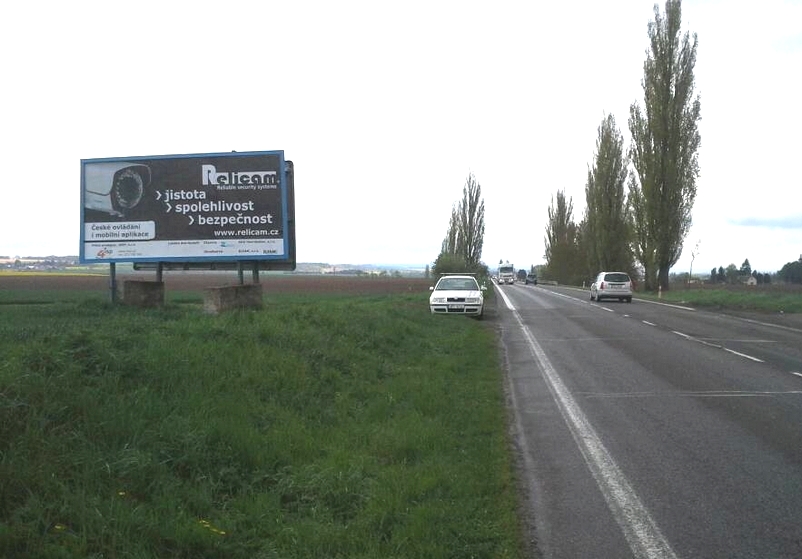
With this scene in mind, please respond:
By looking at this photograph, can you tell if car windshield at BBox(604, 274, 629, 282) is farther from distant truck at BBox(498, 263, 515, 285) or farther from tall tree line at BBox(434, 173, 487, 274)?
distant truck at BBox(498, 263, 515, 285)

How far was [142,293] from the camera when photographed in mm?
19125

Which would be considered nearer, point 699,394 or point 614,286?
point 699,394

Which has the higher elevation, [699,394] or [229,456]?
[229,456]

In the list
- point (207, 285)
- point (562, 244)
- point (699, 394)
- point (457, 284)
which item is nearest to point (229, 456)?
point (699, 394)

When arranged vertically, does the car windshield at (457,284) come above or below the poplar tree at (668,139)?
below

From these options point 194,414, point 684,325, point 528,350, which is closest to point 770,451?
point 194,414

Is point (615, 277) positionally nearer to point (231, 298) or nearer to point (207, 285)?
point (207, 285)

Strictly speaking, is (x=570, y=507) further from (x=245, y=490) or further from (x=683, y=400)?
(x=683, y=400)

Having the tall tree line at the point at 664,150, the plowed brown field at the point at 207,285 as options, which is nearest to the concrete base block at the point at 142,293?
the plowed brown field at the point at 207,285

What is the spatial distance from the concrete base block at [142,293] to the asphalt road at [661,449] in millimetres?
9051

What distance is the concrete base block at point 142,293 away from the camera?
18922 mm

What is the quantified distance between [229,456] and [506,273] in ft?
301

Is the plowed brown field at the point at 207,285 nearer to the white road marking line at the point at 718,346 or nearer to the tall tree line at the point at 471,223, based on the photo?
the tall tree line at the point at 471,223

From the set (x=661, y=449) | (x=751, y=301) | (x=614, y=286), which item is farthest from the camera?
(x=614, y=286)
